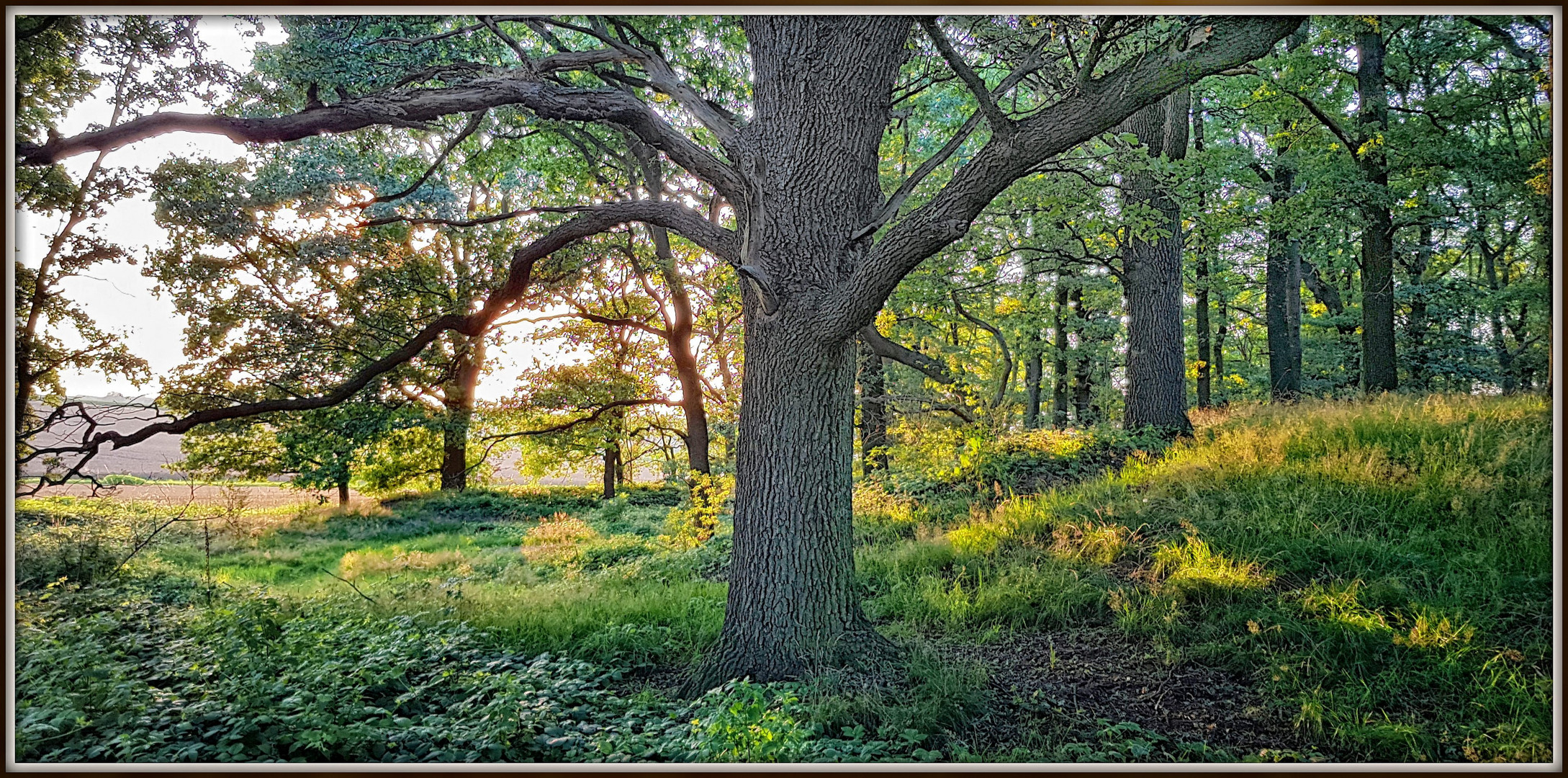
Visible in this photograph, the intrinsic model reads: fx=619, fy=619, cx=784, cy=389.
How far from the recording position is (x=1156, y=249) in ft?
25.2

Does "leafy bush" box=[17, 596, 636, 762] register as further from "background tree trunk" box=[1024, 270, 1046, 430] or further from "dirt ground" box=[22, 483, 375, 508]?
"background tree trunk" box=[1024, 270, 1046, 430]

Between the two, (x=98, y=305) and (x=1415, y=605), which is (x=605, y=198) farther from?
(x=1415, y=605)

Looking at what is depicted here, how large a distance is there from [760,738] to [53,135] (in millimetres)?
4588

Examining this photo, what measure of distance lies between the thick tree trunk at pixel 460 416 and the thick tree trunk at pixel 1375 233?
941 centimetres

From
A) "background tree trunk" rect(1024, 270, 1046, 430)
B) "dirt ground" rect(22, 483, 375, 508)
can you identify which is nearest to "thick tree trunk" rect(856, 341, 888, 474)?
"background tree trunk" rect(1024, 270, 1046, 430)

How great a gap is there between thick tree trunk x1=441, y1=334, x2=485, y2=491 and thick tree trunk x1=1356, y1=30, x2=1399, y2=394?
9.41 meters

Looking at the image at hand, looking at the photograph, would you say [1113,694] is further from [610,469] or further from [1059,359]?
[610,469]

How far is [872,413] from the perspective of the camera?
10188 mm

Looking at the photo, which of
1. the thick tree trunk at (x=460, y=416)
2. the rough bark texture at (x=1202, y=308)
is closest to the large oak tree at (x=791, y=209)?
the thick tree trunk at (x=460, y=416)

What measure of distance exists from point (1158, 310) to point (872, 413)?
4.30 m

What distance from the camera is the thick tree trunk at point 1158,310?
7.56m

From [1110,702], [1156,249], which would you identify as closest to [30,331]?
[1110,702]

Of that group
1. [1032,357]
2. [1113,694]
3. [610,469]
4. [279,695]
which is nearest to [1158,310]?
[1113,694]

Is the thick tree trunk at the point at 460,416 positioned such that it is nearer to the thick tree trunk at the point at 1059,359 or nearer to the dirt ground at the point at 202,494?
the dirt ground at the point at 202,494
